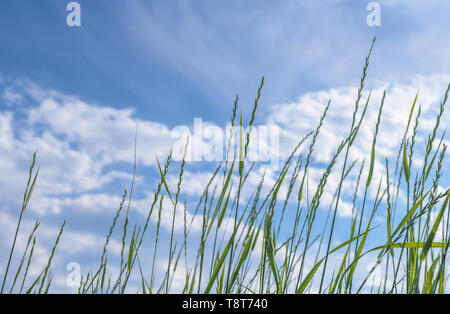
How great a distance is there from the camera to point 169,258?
153cm

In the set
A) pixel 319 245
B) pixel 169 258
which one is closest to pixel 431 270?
pixel 319 245


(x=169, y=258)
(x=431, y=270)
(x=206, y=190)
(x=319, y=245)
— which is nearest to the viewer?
(x=431, y=270)
